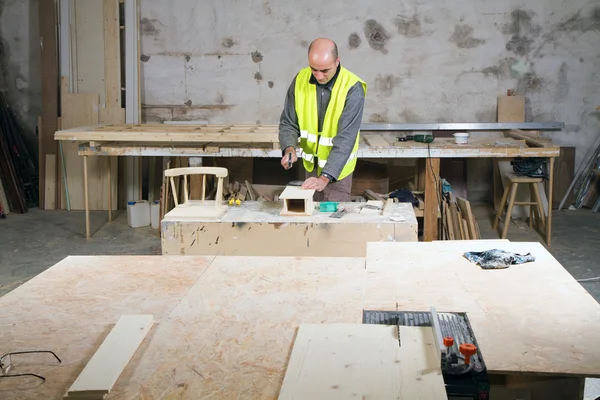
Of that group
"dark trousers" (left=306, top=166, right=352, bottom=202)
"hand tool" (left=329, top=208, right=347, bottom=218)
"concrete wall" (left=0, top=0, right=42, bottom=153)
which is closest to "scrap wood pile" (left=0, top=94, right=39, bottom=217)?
"concrete wall" (left=0, top=0, right=42, bottom=153)

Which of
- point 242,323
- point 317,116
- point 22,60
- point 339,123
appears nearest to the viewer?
point 242,323

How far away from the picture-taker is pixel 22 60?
776 centimetres

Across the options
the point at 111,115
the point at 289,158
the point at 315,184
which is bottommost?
the point at 315,184

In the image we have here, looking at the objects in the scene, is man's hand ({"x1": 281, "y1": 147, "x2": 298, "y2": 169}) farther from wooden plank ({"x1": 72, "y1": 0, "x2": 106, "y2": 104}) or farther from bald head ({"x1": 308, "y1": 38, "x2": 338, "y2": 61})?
wooden plank ({"x1": 72, "y1": 0, "x2": 106, "y2": 104})

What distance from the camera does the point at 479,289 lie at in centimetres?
272

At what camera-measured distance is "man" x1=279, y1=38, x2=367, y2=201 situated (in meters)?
4.47

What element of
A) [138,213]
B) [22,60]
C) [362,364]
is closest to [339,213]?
[362,364]

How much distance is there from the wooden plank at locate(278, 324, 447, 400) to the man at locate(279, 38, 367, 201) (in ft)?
6.99

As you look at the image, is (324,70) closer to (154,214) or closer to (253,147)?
(253,147)

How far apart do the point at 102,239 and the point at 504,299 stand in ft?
15.1

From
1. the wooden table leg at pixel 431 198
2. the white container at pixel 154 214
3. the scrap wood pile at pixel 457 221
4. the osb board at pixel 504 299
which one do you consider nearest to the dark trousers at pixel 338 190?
the wooden table leg at pixel 431 198

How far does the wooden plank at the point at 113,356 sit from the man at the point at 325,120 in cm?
210

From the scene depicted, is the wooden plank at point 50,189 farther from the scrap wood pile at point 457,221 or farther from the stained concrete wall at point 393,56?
the scrap wood pile at point 457,221

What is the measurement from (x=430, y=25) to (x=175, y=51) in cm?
267
